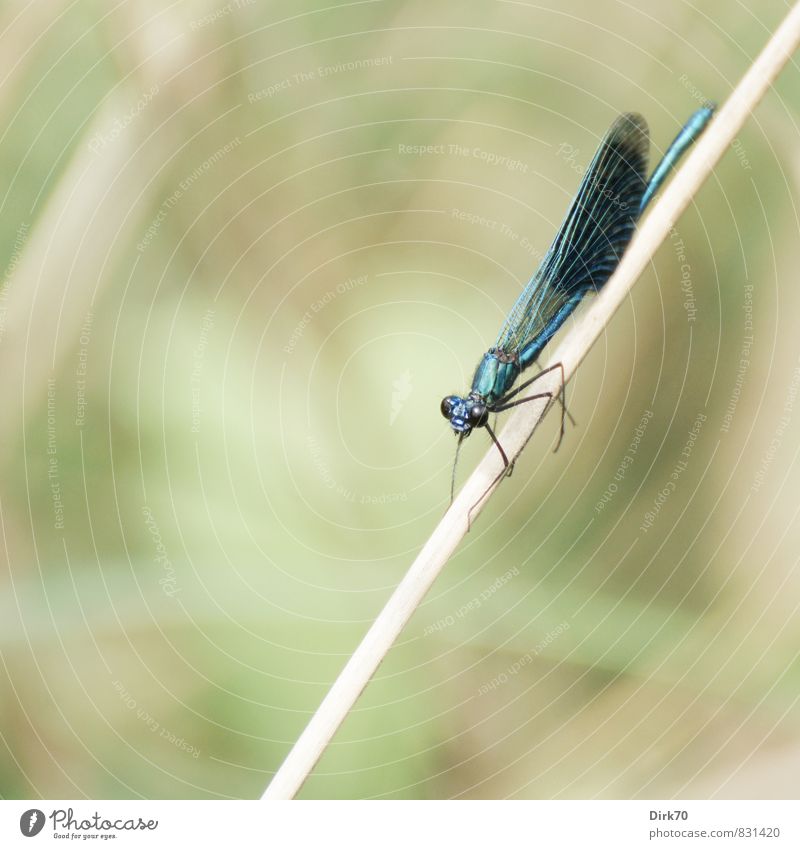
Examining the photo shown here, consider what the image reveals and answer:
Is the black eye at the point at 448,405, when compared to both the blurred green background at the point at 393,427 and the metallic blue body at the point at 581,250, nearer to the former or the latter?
the metallic blue body at the point at 581,250

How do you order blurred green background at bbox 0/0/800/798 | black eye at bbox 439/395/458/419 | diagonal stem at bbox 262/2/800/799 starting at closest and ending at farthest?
diagonal stem at bbox 262/2/800/799 → black eye at bbox 439/395/458/419 → blurred green background at bbox 0/0/800/798

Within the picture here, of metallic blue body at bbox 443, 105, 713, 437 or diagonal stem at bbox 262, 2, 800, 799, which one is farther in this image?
metallic blue body at bbox 443, 105, 713, 437

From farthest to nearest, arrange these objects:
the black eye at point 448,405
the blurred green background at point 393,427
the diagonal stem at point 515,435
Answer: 1. the blurred green background at point 393,427
2. the black eye at point 448,405
3. the diagonal stem at point 515,435

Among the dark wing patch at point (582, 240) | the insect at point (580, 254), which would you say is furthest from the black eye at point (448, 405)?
the dark wing patch at point (582, 240)

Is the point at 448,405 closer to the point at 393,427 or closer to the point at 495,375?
the point at 495,375

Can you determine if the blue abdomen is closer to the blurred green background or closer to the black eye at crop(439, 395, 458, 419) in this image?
the black eye at crop(439, 395, 458, 419)

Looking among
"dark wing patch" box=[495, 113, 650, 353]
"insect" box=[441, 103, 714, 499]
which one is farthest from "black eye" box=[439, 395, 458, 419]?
"dark wing patch" box=[495, 113, 650, 353]
